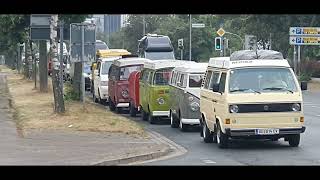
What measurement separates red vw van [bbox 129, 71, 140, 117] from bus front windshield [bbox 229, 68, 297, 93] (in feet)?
35.1

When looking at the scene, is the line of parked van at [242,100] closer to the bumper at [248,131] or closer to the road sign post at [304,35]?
the bumper at [248,131]

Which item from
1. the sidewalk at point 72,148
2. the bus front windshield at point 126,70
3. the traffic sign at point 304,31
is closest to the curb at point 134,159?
the sidewalk at point 72,148

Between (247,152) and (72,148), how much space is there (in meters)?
3.76

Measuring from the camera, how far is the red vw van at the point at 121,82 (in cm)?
2995

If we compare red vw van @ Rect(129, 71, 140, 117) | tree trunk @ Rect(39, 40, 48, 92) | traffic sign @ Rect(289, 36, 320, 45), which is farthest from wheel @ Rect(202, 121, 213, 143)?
traffic sign @ Rect(289, 36, 320, 45)

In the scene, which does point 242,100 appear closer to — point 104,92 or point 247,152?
point 247,152

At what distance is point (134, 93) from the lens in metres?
28.8

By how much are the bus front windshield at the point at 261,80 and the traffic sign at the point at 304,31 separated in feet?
117

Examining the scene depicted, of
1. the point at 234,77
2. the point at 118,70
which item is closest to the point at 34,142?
the point at 234,77

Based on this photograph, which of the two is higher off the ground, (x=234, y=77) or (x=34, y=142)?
(x=234, y=77)

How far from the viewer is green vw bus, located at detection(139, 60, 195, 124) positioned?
81.8 feet
